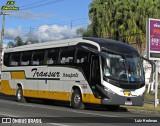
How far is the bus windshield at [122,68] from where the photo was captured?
842 inches

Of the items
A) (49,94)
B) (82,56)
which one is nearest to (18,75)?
→ (49,94)

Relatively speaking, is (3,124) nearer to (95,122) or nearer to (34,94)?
(95,122)

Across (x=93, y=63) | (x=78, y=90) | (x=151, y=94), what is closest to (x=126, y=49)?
(x=93, y=63)

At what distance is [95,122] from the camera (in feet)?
50.3

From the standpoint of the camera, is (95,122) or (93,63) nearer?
(95,122)

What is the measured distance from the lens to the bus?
2144 centimetres

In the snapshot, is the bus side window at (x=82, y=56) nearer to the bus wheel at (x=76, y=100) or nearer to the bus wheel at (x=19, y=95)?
the bus wheel at (x=76, y=100)

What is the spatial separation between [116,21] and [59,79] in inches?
954

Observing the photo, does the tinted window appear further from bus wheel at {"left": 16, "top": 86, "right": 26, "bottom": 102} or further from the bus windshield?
bus wheel at {"left": 16, "top": 86, "right": 26, "bottom": 102}

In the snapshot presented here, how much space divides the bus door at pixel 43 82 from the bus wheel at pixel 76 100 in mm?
2915

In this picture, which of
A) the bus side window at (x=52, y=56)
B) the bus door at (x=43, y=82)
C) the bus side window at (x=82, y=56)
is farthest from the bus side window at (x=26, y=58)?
the bus side window at (x=82, y=56)

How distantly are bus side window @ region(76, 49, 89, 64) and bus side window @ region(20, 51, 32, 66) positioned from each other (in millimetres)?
5427

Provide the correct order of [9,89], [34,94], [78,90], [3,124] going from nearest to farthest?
[3,124]
[78,90]
[34,94]
[9,89]

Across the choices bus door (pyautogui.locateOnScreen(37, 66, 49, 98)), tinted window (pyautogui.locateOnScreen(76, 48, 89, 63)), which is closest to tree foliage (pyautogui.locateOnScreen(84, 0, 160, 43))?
bus door (pyautogui.locateOnScreen(37, 66, 49, 98))
